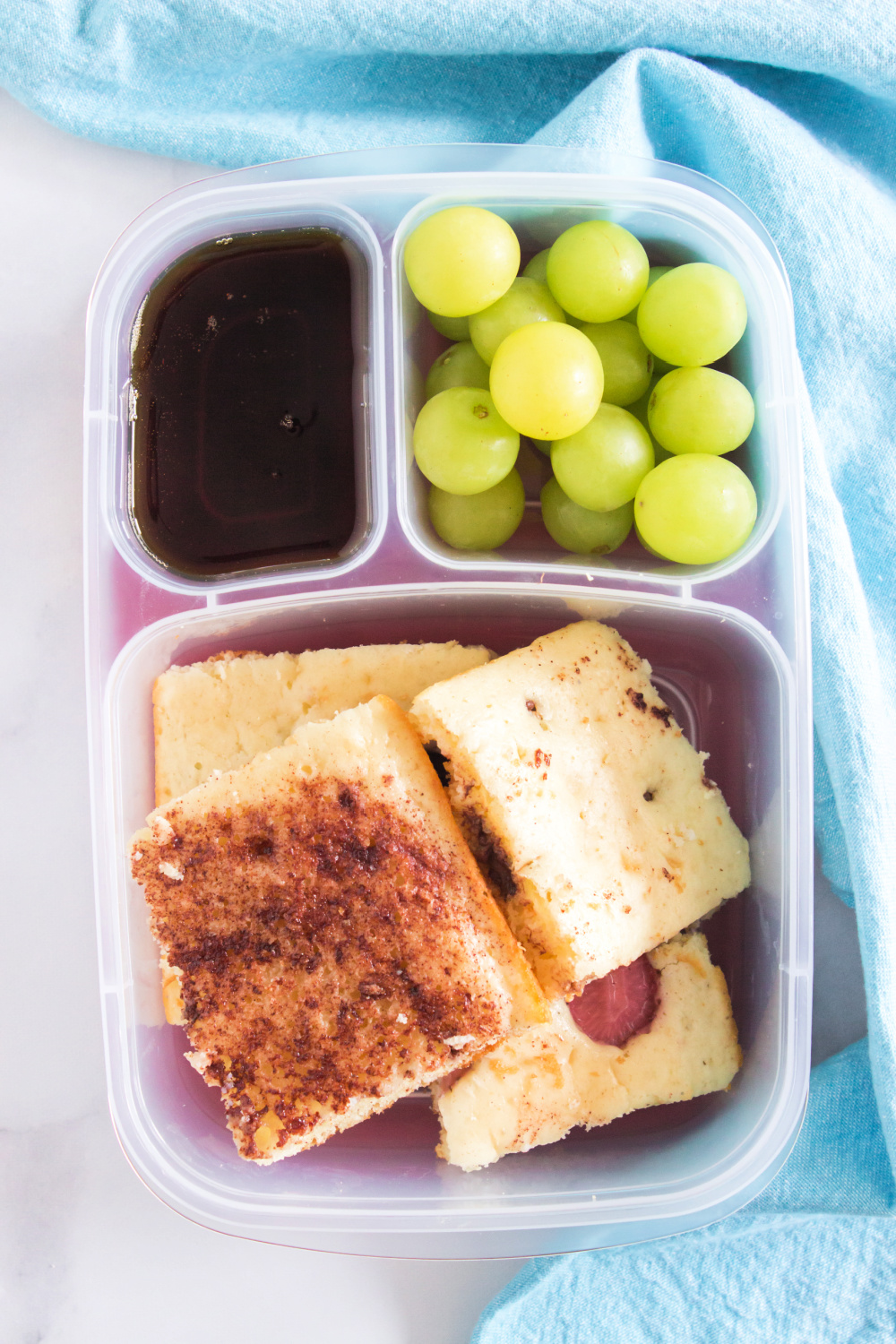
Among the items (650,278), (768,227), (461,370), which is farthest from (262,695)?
(768,227)

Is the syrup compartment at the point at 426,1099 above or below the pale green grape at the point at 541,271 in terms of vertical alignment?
below

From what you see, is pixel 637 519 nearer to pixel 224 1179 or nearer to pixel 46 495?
pixel 46 495

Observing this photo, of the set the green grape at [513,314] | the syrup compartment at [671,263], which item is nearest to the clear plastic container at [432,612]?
the syrup compartment at [671,263]

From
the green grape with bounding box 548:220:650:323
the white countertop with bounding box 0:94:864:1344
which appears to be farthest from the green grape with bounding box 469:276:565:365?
the white countertop with bounding box 0:94:864:1344

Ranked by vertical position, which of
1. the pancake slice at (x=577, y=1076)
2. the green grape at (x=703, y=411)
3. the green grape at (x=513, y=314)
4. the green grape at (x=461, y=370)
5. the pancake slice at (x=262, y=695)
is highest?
the green grape at (x=513, y=314)

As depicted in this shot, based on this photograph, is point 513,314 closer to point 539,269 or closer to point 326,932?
point 539,269

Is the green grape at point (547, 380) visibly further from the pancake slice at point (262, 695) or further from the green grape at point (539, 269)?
the pancake slice at point (262, 695)

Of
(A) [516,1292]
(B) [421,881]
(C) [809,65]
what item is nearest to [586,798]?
(B) [421,881]
